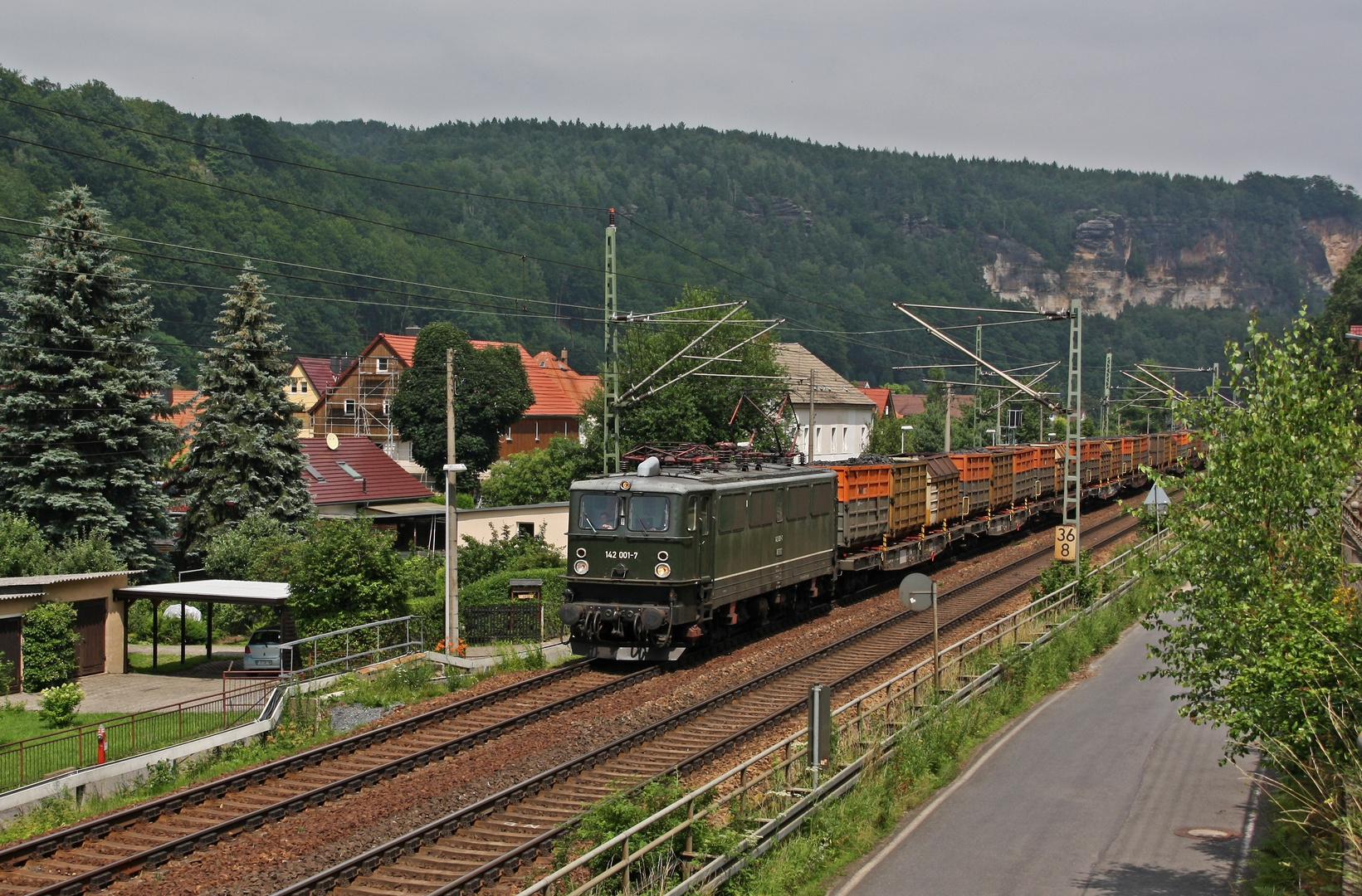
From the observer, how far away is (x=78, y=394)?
3591 cm

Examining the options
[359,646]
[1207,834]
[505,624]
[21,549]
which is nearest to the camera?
[1207,834]

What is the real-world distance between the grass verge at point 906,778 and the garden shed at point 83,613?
20704mm

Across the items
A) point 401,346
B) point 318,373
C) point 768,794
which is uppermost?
point 401,346

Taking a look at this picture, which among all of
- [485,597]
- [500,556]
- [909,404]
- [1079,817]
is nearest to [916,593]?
[1079,817]

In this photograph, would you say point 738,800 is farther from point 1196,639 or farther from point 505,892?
point 1196,639

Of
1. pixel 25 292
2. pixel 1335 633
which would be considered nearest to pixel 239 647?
pixel 25 292

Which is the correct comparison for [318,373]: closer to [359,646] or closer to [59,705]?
[359,646]

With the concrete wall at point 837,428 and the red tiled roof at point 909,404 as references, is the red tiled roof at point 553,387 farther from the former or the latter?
the red tiled roof at point 909,404

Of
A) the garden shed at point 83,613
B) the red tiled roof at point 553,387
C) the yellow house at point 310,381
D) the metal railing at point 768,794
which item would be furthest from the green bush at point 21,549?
the yellow house at point 310,381

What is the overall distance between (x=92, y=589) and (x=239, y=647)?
291 inches

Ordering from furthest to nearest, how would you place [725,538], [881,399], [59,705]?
[881,399] < [59,705] < [725,538]

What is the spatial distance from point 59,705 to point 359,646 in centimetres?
600

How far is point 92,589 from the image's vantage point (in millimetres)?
28906

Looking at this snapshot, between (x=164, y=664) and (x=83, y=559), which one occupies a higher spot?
(x=83, y=559)
